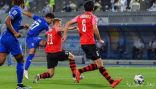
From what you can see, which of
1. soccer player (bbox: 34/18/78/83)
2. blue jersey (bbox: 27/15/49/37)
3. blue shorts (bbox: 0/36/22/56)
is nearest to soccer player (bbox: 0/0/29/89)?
blue shorts (bbox: 0/36/22/56)

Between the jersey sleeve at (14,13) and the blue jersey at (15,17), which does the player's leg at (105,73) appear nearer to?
the blue jersey at (15,17)

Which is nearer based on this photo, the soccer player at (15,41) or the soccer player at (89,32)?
the soccer player at (15,41)

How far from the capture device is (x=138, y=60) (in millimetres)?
39812

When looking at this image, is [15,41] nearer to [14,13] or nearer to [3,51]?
[3,51]

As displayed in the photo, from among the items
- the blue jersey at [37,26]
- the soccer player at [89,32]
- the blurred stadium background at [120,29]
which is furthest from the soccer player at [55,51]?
the blurred stadium background at [120,29]

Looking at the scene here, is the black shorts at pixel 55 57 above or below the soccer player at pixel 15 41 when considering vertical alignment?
below

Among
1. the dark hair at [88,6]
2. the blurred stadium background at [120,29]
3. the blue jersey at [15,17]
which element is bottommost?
the blurred stadium background at [120,29]

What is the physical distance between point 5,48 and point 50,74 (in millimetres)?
2765

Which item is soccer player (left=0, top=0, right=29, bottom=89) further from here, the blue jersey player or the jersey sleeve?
the blue jersey player

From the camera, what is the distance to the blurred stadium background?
3897cm

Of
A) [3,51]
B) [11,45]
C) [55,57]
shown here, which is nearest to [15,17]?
[11,45]

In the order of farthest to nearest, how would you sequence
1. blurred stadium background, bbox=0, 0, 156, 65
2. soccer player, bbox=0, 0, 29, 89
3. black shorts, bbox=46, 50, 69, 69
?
1. blurred stadium background, bbox=0, 0, 156, 65
2. black shorts, bbox=46, 50, 69, 69
3. soccer player, bbox=0, 0, 29, 89

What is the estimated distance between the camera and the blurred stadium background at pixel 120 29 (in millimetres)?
38969

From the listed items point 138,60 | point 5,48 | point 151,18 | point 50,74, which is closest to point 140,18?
point 151,18
